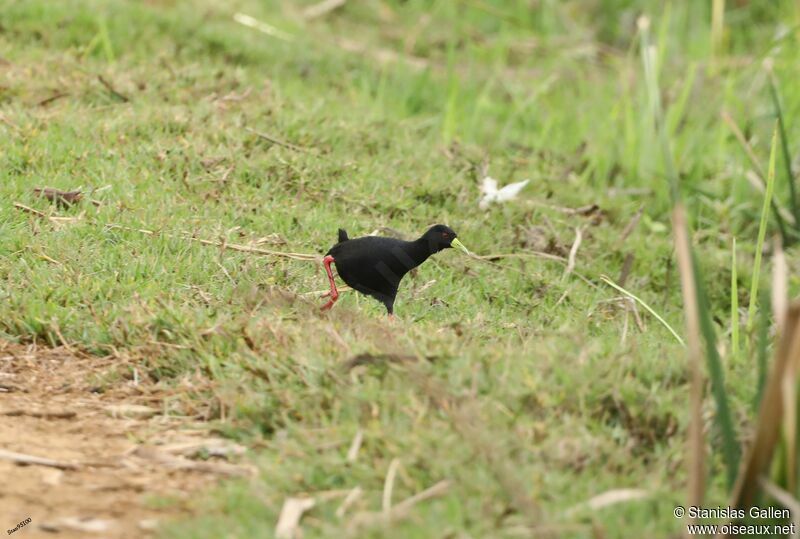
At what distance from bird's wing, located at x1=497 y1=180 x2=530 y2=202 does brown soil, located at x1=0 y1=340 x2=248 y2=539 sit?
2834 mm

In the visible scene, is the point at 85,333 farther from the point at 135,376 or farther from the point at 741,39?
the point at 741,39

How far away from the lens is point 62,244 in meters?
5.30

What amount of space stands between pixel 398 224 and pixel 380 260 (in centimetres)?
153

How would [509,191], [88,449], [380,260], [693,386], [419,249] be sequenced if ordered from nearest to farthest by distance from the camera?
[693,386] < [88,449] < [380,260] < [419,249] < [509,191]

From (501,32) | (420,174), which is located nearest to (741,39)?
(501,32)

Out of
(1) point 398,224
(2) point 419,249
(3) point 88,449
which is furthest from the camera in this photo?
(1) point 398,224

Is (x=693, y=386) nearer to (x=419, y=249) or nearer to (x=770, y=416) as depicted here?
(x=770, y=416)

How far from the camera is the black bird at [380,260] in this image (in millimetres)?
4836

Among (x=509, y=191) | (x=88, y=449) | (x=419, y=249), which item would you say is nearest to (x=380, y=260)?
(x=419, y=249)

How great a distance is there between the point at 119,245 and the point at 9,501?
2079mm

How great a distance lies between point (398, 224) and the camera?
6344 millimetres

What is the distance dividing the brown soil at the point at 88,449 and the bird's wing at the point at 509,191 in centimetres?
283

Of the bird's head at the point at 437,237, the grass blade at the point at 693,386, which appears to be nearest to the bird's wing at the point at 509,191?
the bird's head at the point at 437,237

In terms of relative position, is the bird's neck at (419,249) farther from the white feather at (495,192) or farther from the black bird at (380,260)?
the white feather at (495,192)
